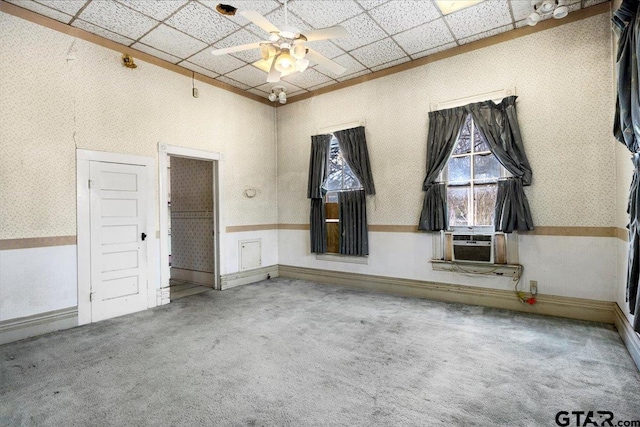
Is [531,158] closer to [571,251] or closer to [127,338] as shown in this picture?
[571,251]

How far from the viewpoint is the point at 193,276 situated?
19.5ft

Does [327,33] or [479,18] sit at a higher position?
[479,18]

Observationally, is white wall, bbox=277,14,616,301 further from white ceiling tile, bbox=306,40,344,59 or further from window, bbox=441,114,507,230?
white ceiling tile, bbox=306,40,344,59

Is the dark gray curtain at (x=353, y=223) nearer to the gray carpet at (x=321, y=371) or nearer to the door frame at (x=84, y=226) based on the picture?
the gray carpet at (x=321, y=371)

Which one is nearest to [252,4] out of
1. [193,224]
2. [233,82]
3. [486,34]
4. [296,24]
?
[296,24]

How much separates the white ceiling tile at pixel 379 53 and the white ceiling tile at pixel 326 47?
0.77 feet

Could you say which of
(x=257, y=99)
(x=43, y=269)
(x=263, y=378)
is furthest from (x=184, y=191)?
(x=263, y=378)

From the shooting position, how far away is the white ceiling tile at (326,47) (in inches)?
166

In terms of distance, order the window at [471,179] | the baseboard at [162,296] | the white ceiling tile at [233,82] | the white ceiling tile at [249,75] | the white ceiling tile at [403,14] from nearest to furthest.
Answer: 1. the white ceiling tile at [403,14]
2. the window at [471,179]
3. the baseboard at [162,296]
4. the white ceiling tile at [249,75]
5. the white ceiling tile at [233,82]

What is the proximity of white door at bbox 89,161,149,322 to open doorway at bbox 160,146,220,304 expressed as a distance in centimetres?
73

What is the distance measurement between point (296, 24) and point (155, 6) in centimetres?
154

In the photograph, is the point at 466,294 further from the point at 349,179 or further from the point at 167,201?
→ the point at 167,201

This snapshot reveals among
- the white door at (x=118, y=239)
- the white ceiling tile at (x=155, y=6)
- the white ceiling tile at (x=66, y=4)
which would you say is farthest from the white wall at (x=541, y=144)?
the white ceiling tile at (x=66, y=4)

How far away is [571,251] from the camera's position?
3684mm
